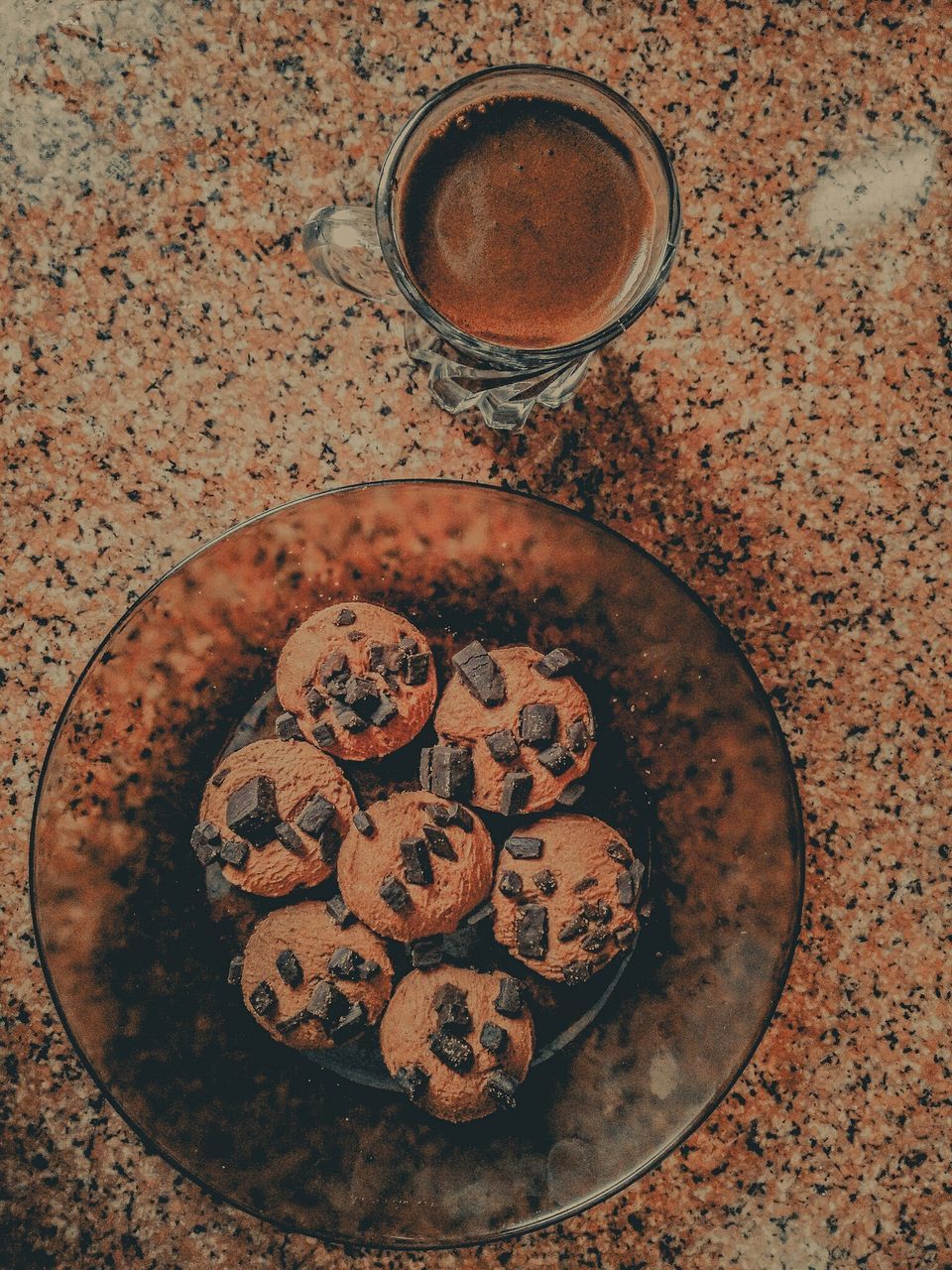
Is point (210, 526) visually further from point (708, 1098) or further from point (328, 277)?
point (708, 1098)

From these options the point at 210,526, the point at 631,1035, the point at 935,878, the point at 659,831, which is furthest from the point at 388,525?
the point at 935,878

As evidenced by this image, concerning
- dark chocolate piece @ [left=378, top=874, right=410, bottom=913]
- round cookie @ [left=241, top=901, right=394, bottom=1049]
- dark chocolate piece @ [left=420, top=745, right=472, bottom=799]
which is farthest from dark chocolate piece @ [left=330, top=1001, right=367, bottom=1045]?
dark chocolate piece @ [left=420, top=745, right=472, bottom=799]

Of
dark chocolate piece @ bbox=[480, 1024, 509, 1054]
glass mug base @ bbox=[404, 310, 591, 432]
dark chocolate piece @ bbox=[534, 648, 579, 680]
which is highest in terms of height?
glass mug base @ bbox=[404, 310, 591, 432]

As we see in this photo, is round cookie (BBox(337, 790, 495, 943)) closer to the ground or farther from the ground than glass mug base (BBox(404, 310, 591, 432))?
closer to the ground

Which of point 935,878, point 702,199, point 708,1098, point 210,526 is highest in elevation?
point 702,199

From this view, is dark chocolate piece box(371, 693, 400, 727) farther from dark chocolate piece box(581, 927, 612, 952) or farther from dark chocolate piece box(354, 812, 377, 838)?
dark chocolate piece box(581, 927, 612, 952)

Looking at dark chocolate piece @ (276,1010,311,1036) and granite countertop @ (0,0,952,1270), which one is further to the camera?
granite countertop @ (0,0,952,1270)

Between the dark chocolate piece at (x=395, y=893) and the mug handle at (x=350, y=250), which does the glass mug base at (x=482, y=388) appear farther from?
the dark chocolate piece at (x=395, y=893)
